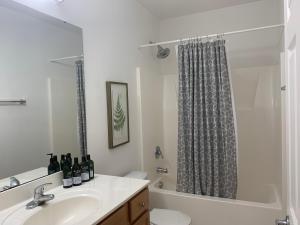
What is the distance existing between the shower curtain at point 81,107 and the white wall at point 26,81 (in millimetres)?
131

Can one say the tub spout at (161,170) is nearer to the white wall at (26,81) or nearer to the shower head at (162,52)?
the shower head at (162,52)

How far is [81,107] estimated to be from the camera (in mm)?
1690

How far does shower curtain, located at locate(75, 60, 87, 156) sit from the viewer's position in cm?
168

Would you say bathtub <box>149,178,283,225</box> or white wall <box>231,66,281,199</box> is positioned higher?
white wall <box>231,66,281,199</box>

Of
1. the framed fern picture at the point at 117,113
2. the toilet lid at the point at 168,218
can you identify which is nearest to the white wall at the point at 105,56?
the framed fern picture at the point at 117,113

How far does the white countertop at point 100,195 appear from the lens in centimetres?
106

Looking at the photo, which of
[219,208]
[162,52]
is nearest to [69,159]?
[219,208]

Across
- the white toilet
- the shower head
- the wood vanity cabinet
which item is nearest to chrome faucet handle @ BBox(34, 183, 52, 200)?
the wood vanity cabinet

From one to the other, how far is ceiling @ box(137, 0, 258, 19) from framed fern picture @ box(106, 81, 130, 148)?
1.07 meters

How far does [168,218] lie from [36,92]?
1470 millimetres

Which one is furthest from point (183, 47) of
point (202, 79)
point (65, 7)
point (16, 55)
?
point (16, 55)

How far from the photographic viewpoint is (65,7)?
1559 millimetres

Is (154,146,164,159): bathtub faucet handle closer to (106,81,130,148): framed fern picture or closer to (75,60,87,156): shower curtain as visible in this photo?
(106,81,130,148): framed fern picture

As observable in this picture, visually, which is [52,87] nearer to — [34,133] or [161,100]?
[34,133]
